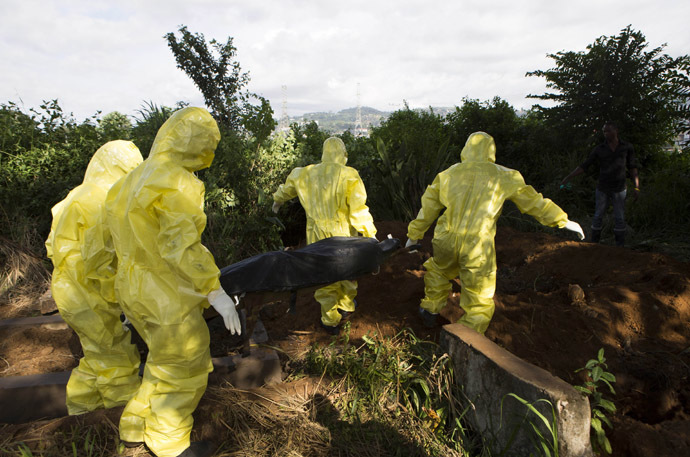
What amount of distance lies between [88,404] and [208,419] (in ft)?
2.99

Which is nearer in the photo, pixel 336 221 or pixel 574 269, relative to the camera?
pixel 336 221

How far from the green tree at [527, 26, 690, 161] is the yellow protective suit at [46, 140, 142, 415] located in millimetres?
7850

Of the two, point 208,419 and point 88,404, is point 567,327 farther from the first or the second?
point 88,404

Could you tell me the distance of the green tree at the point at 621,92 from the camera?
6.41 m

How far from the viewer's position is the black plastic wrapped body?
7.19ft

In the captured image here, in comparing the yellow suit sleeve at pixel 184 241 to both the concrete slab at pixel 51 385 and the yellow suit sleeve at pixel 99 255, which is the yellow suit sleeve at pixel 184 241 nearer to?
the yellow suit sleeve at pixel 99 255

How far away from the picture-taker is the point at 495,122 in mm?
8867

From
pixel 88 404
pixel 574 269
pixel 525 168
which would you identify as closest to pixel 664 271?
pixel 574 269

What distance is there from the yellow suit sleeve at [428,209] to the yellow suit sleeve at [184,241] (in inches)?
81.6

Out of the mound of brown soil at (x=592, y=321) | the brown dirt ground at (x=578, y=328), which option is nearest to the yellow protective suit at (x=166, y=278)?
the brown dirt ground at (x=578, y=328)

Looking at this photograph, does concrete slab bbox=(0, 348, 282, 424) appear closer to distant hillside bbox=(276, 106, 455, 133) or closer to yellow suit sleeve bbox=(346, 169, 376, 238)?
yellow suit sleeve bbox=(346, 169, 376, 238)

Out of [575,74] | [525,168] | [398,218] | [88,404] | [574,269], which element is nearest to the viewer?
[88,404]

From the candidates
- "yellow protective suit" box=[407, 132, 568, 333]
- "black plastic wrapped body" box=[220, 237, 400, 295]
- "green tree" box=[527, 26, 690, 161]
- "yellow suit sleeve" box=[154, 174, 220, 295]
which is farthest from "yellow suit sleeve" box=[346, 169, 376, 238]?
"green tree" box=[527, 26, 690, 161]

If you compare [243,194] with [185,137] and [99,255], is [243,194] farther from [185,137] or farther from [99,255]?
[185,137]
